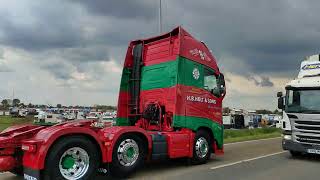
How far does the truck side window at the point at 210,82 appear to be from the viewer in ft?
40.3

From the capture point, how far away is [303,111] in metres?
13.2

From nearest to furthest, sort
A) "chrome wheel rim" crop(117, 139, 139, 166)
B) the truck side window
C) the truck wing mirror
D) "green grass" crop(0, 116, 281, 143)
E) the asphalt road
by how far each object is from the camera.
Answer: "chrome wheel rim" crop(117, 139, 139, 166)
the asphalt road
the truck side window
the truck wing mirror
"green grass" crop(0, 116, 281, 143)

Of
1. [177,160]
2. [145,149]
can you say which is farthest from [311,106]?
[145,149]

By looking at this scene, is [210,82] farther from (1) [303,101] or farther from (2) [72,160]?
(2) [72,160]

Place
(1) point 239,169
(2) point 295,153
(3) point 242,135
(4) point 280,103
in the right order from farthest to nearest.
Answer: (3) point 242,135
(2) point 295,153
(4) point 280,103
(1) point 239,169

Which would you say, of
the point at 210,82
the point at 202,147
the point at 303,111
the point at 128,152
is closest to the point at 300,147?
the point at 303,111

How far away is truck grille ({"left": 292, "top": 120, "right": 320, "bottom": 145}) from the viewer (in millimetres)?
12961

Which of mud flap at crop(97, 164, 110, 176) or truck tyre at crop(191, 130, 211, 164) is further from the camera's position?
truck tyre at crop(191, 130, 211, 164)

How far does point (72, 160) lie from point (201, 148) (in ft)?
14.7

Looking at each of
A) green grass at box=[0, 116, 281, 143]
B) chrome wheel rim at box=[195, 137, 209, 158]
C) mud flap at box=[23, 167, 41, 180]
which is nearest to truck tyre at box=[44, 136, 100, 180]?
mud flap at box=[23, 167, 41, 180]

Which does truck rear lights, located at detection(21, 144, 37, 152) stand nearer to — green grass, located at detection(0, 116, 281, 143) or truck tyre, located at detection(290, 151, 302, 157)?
truck tyre, located at detection(290, 151, 302, 157)

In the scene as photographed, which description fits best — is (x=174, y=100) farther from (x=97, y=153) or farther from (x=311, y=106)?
(x=311, y=106)

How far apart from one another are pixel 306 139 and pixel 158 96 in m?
4.99

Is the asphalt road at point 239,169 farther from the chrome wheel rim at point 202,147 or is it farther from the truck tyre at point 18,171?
the chrome wheel rim at point 202,147
